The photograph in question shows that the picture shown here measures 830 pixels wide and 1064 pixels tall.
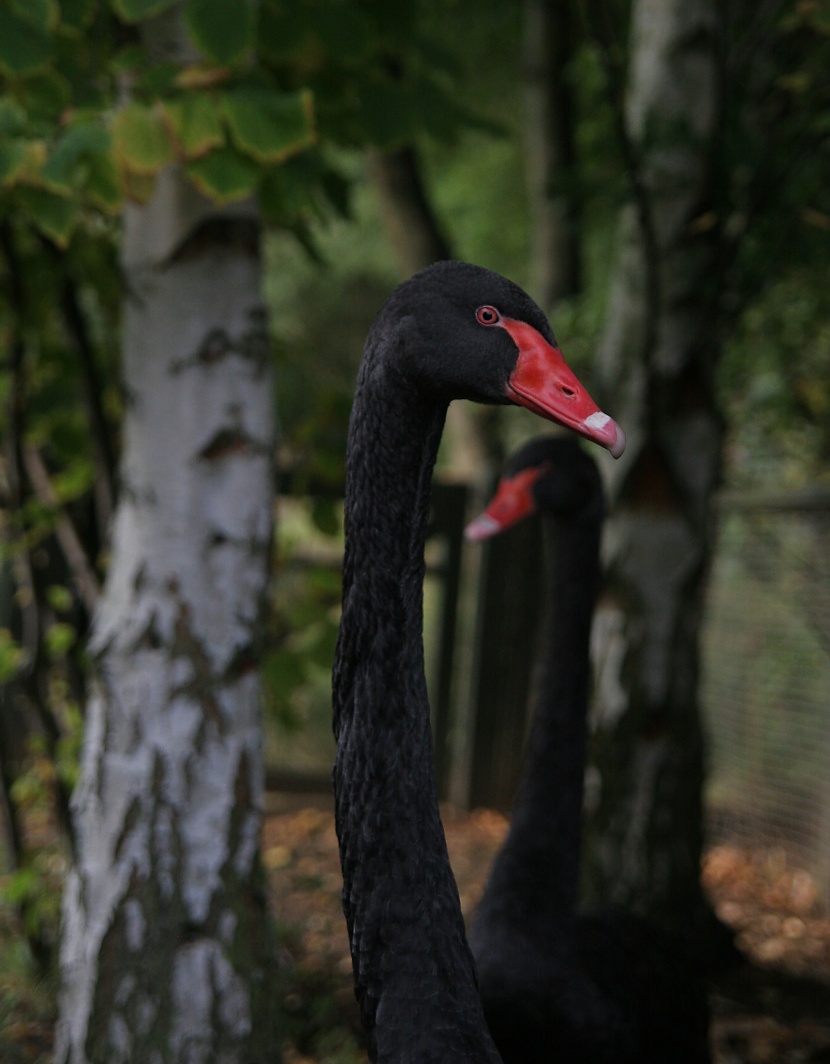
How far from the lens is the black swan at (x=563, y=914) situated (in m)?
2.97

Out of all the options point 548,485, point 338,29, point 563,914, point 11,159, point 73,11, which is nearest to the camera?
point 11,159

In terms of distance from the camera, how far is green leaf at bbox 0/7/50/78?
254 cm

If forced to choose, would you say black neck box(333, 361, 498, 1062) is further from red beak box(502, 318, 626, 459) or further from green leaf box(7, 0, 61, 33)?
green leaf box(7, 0, 61, 33)

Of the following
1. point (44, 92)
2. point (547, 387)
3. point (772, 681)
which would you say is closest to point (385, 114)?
point (44, 92)

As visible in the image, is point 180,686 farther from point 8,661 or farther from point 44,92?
point 44,92

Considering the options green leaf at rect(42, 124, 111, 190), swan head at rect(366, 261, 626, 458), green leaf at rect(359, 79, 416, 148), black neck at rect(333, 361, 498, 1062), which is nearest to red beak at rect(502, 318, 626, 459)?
swan head at rect(366, 261, 626, 458)

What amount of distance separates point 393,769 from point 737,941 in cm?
397

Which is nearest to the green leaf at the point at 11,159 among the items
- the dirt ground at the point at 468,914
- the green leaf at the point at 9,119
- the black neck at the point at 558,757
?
the green leaf at the point at 9,119

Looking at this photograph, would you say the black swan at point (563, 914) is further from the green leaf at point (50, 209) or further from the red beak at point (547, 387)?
the red beak at point (547, 387)

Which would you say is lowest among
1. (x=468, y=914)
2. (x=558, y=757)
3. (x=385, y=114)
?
(x=468, y=914)

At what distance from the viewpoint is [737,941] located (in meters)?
5.22

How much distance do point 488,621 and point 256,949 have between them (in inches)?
203

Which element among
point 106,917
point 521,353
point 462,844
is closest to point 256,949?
point 106,917

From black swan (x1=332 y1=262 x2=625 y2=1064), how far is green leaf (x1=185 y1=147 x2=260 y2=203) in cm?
93
